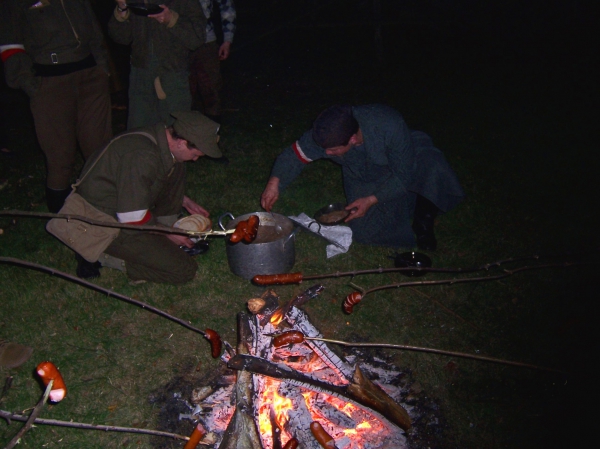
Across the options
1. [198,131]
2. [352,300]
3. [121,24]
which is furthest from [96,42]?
[352,300]

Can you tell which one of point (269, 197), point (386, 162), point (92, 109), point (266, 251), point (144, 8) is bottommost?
point (266, 251)

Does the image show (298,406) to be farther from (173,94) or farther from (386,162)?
(173,94)

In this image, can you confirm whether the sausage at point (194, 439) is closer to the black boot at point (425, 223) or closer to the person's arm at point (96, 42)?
the black boot at point (425, 223)

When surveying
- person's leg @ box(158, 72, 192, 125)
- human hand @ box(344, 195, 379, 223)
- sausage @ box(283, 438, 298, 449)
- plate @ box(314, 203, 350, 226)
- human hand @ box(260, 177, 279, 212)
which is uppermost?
person's leg @ box(158, 72, 192, 125)

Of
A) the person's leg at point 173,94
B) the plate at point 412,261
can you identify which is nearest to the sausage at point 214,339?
the plate at point 412,261

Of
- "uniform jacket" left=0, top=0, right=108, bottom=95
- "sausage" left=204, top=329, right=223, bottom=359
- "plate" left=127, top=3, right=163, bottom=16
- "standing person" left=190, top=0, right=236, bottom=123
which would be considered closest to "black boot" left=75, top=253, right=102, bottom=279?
"uniform jacket" left=0, top=0, right=108, bottom=95

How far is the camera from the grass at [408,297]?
368cm

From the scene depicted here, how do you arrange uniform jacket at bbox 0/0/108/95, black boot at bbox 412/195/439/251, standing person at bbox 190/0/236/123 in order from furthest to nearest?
standing person at bbox 190/0/236/123, black boot at bbox 412/195/439/251, uniform jacket at bbox 0/0/108/95

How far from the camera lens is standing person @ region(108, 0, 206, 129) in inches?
213

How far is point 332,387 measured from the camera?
10.6 feet

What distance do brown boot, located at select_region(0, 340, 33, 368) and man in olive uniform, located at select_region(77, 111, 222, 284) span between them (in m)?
1.17

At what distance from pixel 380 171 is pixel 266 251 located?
68.8 inches

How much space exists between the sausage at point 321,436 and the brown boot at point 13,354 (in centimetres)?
279

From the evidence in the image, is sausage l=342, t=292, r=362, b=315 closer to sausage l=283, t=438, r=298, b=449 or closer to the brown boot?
sausage l=283, t=438, r=298, b=449
